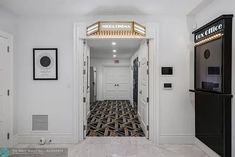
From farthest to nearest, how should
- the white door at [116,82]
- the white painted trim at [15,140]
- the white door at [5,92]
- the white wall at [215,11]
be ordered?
the white door at [116,82]
the white painted trim at [15,140]
the white door at [5,92]
the white wall at [215,11]

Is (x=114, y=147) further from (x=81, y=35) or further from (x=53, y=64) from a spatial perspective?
(x=81, y=35)

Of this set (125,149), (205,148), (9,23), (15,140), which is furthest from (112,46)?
(205,148)

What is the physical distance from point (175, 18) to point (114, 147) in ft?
9.91

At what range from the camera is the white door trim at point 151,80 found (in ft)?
12.9

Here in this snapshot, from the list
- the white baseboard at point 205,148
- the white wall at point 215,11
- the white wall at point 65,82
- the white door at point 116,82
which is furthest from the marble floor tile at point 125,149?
the white door at point 116,82

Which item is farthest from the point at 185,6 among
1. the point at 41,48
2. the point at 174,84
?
the point at 41,48

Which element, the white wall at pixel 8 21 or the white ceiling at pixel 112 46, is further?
the white ceiling at pixel 112 46

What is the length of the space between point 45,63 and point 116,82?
25.9ft

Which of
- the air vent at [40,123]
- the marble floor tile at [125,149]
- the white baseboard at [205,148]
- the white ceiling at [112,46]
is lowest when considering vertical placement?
the marble floor tile at [125,149]

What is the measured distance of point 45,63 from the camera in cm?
Answer: 396

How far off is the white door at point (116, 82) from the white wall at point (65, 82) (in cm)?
764

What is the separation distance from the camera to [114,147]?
3.74 metres

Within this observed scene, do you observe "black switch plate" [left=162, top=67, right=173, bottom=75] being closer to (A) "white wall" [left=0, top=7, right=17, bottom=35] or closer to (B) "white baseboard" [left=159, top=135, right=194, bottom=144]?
(B) "white baseboard" [left=159, top=135, right=194, bottom=144]

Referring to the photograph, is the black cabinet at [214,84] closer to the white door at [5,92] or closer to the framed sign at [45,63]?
the framed sign at [45,63]
